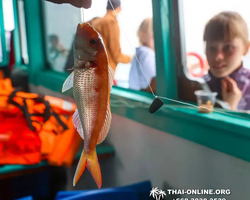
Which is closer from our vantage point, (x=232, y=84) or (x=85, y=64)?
(x=85, y=64)

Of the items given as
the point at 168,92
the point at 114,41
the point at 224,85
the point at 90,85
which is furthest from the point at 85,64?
the point at 224,85

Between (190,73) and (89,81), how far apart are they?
276 mm

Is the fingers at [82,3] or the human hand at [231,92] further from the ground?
the fingers at [82,3]

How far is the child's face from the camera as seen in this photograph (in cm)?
45

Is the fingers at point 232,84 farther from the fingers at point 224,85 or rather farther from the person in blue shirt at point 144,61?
the person in blue shirt at point 144,61

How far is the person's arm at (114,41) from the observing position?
1.04 ft

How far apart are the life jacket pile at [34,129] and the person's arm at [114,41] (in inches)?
4.0

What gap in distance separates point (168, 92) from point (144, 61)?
56 millimetres

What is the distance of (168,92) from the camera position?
0.42 meters

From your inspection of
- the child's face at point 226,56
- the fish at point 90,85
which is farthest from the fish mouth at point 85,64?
the child's face at point 226,56

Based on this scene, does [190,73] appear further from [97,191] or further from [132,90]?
[97,191]

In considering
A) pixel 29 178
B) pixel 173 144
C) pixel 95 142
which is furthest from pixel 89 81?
pixel 29 178

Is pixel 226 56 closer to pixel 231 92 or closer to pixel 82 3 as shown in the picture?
pixel 231 92

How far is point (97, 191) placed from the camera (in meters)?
0.51
